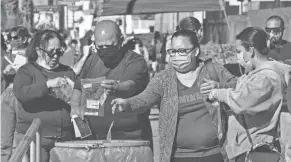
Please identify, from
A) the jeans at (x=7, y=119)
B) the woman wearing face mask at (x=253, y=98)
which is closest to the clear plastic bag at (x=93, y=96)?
the woman wearing face mask at (x=253, y=98)

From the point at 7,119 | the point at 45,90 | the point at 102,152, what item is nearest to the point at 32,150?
the point at 102,152

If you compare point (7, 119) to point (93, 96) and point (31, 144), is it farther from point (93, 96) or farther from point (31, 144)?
point (31, 144)

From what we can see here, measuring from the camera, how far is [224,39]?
3381 cm

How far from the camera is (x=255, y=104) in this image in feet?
18.7

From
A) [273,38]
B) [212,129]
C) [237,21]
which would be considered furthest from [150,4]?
[237,21]

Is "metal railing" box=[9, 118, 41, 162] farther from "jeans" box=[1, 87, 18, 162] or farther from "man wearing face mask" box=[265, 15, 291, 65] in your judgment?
"man wearing face mask" box=[265, 15, 291, 65]

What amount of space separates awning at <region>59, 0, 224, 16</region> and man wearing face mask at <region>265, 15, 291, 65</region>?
2.53 metres

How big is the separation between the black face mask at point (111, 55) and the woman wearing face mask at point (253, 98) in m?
1.10

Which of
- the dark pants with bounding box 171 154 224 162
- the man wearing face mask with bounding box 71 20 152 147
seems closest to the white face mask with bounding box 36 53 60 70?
the man wearing face mask with bounding box 71 20 152 147

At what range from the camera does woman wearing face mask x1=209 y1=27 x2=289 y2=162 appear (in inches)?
224

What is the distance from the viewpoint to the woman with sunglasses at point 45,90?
6785 millimetres

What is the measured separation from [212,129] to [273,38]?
4.22 meters

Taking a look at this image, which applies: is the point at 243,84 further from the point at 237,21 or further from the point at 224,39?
the point at 224,39

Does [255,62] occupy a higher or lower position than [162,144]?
higher
